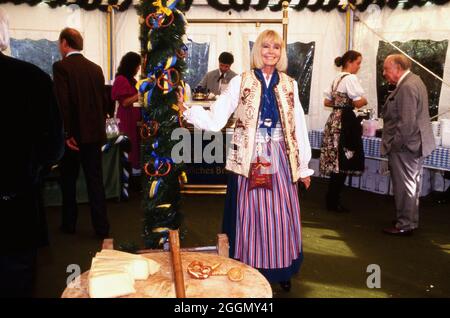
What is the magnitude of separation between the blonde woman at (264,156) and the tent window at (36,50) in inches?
172

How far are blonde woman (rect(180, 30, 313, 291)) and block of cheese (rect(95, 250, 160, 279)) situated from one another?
4.19 ft

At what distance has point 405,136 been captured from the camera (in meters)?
4.23

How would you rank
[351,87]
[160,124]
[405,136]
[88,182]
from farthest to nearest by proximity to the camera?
[351,87] → [405,136] → [88,182] → [160,124]

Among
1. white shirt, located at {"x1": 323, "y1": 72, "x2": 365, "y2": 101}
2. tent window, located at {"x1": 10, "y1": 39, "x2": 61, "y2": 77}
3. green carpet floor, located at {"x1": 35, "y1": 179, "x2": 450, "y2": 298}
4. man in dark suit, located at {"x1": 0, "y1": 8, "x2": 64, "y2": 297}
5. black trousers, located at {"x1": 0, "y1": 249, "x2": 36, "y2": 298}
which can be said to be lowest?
green carpet floor, located at {"x1": 35, "y1": 179, "x2": 450, "y2": 298}

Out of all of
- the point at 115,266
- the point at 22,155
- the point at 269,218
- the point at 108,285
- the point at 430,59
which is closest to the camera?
the point at 108,285

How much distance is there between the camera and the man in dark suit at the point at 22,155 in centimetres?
190

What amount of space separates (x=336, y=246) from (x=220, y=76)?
304 centimetres

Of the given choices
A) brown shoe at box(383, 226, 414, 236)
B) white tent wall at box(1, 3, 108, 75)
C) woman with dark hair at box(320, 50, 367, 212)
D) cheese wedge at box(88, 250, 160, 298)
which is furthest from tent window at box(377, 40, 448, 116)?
cheese wedge at box(88, 250, 160, 298)

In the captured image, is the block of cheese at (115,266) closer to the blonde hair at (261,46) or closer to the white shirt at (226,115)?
the white shirt at (226,115)

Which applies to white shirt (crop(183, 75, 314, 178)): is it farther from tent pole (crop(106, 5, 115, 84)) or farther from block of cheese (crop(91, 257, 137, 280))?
tent pole (crop(106, 5, 115, 84))

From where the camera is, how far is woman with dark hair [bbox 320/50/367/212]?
16.4ft

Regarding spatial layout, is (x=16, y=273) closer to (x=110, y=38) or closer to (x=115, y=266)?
(x=115, y=266)

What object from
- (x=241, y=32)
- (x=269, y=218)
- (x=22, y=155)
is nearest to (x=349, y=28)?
(x=241, y=32)

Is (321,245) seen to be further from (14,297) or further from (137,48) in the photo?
(137,48)
